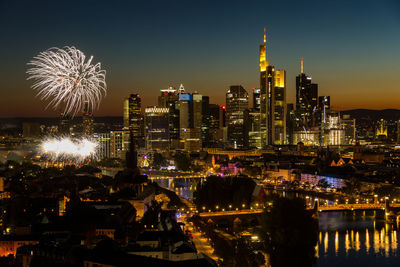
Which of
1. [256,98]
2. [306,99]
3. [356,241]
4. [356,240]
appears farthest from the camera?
[306,99]

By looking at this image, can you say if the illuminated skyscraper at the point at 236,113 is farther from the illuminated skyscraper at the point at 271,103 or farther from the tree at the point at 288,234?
the tree at the point at 288,234

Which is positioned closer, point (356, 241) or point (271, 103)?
point (356, 241)

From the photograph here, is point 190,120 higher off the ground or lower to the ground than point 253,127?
higher

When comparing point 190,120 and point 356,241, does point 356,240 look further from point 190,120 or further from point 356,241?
point 190,120

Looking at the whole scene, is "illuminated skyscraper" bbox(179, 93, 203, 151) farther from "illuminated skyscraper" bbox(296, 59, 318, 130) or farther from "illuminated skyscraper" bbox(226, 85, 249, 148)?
"illuminated skyscraper" bbox(296, 59, 318, 130)

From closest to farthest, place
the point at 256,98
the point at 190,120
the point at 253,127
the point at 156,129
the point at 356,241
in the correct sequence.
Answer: the point at 356,241
the point at 156,129
the point at 253,127
the point at 190,120
the point at 256,98

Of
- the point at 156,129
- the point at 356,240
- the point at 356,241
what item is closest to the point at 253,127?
the point at 156,129

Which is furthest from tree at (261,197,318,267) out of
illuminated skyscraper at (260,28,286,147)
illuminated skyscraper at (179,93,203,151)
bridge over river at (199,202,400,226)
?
illuminated skyscraper at (179,93,203,151)
